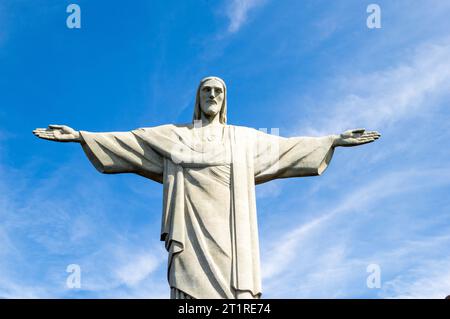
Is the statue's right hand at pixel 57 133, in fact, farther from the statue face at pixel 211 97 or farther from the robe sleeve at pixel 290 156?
the robe sleeve at pixel 290 156

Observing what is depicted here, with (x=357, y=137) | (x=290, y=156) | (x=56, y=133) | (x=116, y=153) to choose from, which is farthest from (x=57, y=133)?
(x=357, y=137)

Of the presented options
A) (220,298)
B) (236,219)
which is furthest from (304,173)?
(220,298)

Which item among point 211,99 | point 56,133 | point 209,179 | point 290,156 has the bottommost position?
point 209,179

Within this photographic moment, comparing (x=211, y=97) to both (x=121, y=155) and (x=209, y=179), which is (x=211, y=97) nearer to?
(x=209, y=179)
